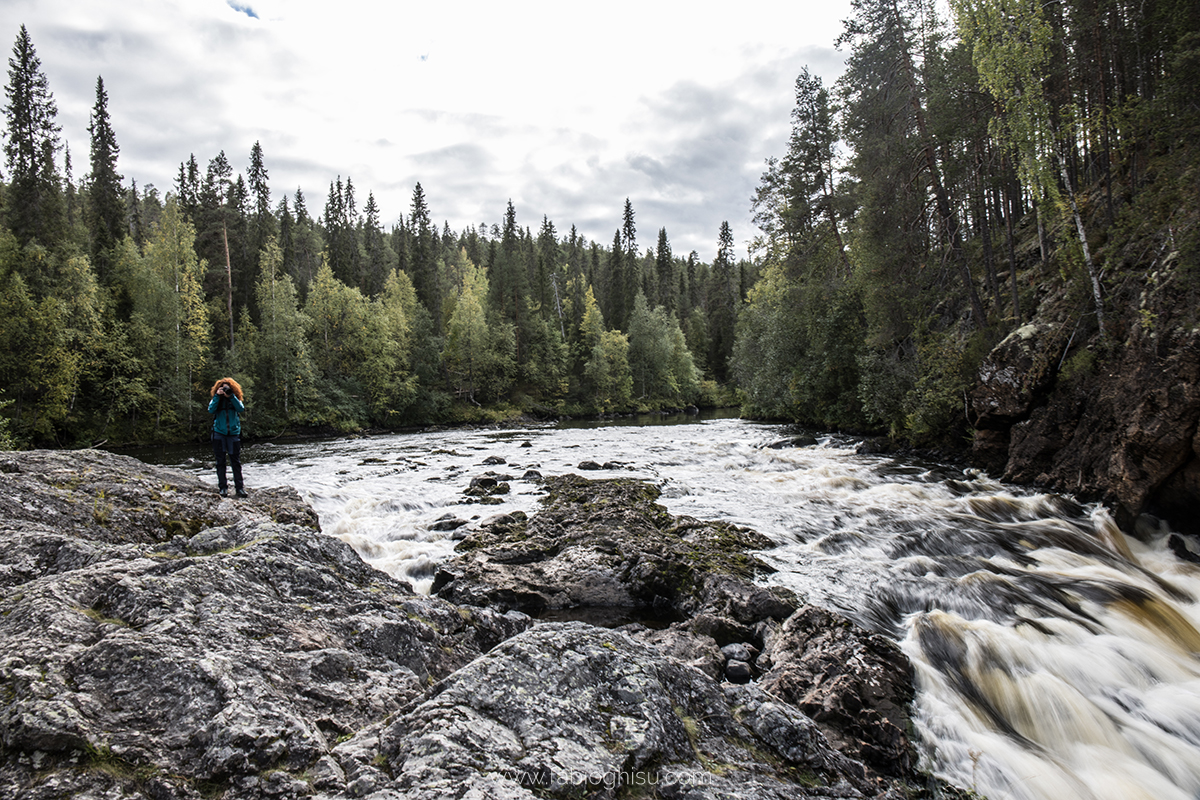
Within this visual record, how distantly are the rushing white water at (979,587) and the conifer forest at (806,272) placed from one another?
5.24 meters

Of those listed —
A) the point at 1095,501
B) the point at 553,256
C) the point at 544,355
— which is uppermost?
the point at 553,256

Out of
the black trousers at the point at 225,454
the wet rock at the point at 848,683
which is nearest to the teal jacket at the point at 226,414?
the black trousers at the point at 225,454

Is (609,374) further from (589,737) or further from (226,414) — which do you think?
(589,737)

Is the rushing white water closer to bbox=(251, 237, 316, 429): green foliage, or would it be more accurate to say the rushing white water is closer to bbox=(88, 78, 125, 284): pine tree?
bbox=(251, 237, 316, 429): green foliage

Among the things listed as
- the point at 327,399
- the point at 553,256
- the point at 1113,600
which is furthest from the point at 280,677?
the point at 553,256

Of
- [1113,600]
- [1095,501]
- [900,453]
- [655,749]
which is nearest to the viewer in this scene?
[655,749]

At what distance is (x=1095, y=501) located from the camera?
11.8 m

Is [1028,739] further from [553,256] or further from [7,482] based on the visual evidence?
[553,256]

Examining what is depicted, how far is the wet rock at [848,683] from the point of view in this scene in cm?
479

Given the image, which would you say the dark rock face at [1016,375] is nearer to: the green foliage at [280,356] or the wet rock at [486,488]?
the wet rock at [486,488]

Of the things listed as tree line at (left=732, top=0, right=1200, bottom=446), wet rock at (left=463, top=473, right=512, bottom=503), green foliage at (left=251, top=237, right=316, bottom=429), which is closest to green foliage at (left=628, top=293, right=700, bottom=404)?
tree line at (left=732, top=0, right=1200, bottom=446)

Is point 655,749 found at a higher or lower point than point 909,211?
lower

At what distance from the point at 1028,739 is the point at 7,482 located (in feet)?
38.8

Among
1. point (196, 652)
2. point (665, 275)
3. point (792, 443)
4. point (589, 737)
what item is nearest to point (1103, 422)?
point (792, 443)
